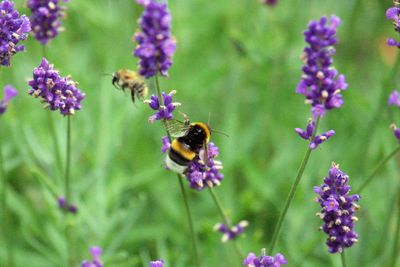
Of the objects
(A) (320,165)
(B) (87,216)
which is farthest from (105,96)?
(A) (320,165)

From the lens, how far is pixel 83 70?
16.6ft

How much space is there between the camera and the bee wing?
2.52 metres

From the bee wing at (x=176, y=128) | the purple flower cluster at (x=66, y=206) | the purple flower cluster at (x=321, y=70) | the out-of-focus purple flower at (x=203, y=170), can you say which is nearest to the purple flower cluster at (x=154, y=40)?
the bee wing at (x=176, y=128)

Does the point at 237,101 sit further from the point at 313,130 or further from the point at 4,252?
Result: the point at 313,130

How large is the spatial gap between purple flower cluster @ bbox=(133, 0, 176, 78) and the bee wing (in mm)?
250

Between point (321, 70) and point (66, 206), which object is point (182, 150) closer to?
point (321, 70)

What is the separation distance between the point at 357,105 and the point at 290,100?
82 cm

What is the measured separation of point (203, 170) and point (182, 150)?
0.52 ft

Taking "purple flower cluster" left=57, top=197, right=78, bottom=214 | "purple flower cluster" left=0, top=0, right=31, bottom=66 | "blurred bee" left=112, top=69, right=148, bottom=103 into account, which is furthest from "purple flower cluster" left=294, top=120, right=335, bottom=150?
"purple flower cluster" left=57, top=197, right=78, bottom=214

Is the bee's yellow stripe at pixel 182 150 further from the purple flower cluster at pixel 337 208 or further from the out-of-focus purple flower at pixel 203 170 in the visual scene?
the purple flower cluster at pixel 337 208

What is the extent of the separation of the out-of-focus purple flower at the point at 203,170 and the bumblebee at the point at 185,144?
31 mm

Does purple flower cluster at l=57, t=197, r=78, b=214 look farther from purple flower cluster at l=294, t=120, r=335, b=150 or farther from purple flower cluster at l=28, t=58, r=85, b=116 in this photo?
purple flower cluster at l=294, t=120, r=335, b=150

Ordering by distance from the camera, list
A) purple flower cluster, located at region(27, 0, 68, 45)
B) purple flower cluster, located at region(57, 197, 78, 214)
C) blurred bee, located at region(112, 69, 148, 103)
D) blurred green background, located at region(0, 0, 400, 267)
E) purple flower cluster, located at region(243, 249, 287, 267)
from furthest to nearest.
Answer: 1. blurred green background, located at region(0, 0, 400, 267)
2. purple flower cluster, located at region(57, 197, 78, 214)
3. purple flower cluster, located at region(27, 0, 68, 45)
4. blurred bee, located at region(112, 69, 148, 103)
5. purple flower cluster, located at region(243, 249, 287, 267)

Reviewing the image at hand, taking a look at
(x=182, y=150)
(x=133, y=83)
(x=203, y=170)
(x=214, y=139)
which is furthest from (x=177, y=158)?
(x=214, y=139)
